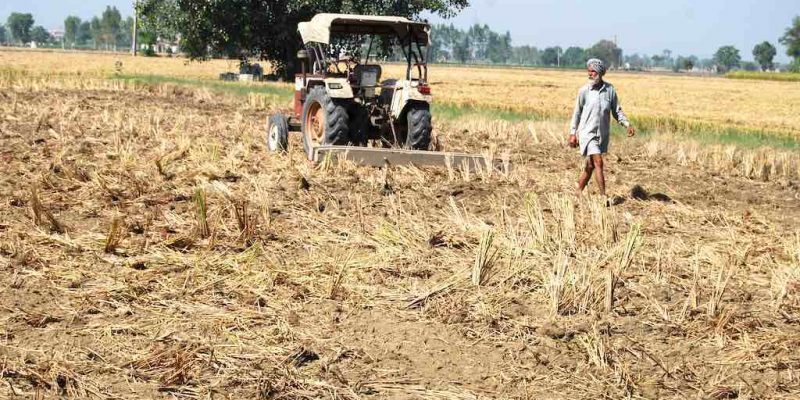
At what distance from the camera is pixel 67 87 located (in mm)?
24547

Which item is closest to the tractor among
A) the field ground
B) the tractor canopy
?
the tractor canopy

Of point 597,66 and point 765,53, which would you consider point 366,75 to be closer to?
point 597,66

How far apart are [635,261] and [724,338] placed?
1.48 metres

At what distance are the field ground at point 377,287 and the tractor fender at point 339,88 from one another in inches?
47.0

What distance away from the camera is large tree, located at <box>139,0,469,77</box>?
34.2 meters

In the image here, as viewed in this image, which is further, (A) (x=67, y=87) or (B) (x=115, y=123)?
(A) (x=67, y=87)

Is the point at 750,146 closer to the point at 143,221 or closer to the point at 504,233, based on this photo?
the point at 504,233

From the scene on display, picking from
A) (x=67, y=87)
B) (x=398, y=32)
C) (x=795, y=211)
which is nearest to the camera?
(x=795, y=211)

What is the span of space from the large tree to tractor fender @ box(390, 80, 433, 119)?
21685 millimetres

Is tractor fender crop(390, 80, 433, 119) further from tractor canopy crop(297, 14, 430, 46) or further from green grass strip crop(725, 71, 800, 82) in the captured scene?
green grass strip crop(725, 71, 800, 82)

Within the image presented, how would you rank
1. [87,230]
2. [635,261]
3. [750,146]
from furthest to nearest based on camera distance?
[750,146] → [87,230] → [635,261]

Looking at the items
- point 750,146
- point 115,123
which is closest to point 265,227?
point 115,123

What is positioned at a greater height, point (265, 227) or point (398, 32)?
point (398, 32)

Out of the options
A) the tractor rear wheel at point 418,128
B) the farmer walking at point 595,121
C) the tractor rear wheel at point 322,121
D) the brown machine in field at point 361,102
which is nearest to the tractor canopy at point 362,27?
the brown machine in field at point 361,102
